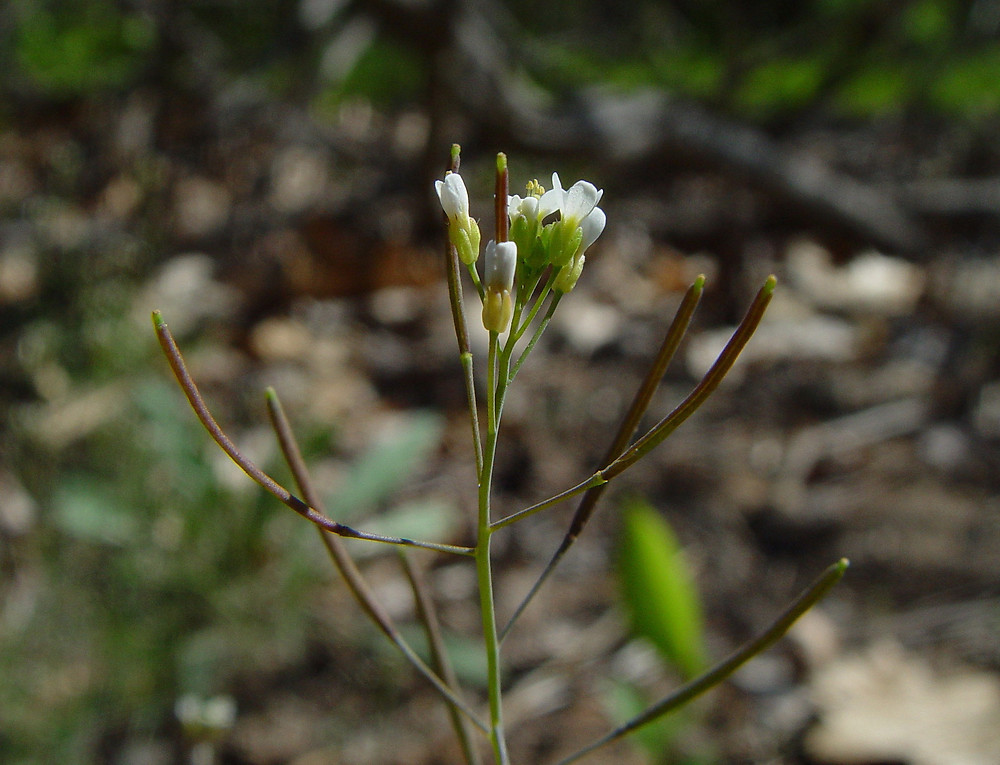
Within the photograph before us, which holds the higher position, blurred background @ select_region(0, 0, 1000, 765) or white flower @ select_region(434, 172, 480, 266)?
blurred background @ select_region(0, 0, 1000, 765)

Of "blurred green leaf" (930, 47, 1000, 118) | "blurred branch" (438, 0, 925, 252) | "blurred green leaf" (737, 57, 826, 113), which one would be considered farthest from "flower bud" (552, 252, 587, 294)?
"blurred green leaf" (930, 47, 1000, 118)

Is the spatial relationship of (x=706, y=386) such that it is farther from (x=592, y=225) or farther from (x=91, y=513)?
(x=91, y=513)

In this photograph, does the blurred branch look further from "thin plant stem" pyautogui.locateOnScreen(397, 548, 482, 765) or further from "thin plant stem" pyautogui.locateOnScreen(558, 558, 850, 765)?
"thin plant stem" pyautogui.locateOnScreen(558, 558, 850, 765)

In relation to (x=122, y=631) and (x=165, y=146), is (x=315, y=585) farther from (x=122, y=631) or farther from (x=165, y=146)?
(x=165, y=146)

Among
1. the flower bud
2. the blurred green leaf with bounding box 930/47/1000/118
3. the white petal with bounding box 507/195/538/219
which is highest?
the blurred green leaf with bounding box 930/47/1000/118

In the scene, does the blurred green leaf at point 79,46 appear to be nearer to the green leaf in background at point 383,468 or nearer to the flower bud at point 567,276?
the green leaf in background at point 383,468

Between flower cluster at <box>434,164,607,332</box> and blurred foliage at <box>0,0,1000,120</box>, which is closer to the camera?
flower cluster at <box>434,164,607,332</box>

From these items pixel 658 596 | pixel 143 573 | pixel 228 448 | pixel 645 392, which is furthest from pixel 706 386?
pixel 143 573
